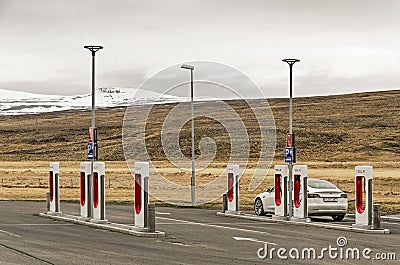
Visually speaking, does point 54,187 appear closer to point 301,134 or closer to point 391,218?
point 391,218

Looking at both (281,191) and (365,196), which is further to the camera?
(281,191)

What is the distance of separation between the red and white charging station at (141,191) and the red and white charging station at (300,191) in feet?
22.3

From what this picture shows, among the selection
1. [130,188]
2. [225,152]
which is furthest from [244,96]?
[225,152]

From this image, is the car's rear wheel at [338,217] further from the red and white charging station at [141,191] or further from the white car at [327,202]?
the red and white charging station at [141,191]

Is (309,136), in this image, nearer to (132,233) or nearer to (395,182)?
(395,182)

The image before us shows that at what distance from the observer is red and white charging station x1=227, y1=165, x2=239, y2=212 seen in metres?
32.7

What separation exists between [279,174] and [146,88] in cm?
649

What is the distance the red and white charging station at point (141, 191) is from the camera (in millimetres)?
23766

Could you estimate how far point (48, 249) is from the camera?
19094 mm

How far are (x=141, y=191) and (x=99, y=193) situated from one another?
12.2ft

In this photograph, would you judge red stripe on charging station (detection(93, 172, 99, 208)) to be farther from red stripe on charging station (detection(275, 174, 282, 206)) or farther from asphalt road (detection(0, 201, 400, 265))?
red stripe on charging station (detection(275, 174, 282, 206))

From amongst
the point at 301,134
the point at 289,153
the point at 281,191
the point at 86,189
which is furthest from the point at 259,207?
the point at 301,134

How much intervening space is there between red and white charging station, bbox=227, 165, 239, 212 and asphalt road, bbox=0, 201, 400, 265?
8.47ft

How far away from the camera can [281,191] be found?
30844 mm
